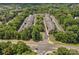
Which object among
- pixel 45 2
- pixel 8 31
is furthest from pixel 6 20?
pixel 45 2

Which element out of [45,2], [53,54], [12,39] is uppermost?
[45,2]

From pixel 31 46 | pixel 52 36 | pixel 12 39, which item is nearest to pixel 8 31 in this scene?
pixel 12 39

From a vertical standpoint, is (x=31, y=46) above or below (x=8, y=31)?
below

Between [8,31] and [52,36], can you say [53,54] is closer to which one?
[52,36]

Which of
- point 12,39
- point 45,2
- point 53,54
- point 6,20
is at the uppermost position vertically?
point 45,2

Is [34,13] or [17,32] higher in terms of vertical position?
[34,13]

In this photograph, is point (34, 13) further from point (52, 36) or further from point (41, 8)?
point (52, 36)

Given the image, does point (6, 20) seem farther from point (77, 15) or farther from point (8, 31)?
point (77, 15)

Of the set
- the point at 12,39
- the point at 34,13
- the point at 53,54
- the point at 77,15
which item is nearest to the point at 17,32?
the point at 12,39
